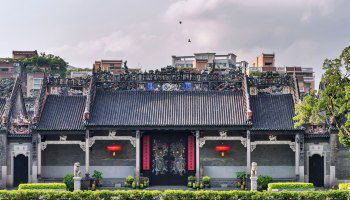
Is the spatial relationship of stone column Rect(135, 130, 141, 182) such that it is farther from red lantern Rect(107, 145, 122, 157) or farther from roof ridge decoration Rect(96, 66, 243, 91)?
roof ridge decoration Rect(96, 66, 243, 91)

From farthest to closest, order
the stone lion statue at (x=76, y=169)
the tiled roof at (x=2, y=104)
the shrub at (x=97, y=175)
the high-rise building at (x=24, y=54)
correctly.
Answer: the high-rise building at (x=24, y=54)
the tiled roof at (x=2, y=104)
the shrub at (x=97, y=175)
the stone lion statue at (x=76, y=169)

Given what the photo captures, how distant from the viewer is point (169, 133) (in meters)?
31.7

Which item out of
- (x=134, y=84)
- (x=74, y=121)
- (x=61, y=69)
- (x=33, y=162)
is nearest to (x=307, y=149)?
(x=134, y=84)

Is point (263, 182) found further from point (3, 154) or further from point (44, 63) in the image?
point (44, 63)

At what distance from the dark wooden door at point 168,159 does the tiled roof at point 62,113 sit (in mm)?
4475

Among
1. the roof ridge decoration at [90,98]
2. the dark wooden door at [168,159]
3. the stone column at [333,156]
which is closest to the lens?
the stone column at [333,156]

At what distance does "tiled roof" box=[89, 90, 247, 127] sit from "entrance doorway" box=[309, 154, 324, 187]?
14.5 feet

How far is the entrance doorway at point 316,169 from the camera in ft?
100.0

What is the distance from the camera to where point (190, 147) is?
104ft

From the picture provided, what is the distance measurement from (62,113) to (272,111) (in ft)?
40.0

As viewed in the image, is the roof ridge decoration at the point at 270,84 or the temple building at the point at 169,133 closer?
the temple building at the point at 169,133

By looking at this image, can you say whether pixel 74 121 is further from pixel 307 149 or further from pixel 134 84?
pixel 307 149

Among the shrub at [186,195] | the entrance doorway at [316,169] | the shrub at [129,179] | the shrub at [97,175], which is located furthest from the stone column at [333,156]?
the shrub at [97,175]

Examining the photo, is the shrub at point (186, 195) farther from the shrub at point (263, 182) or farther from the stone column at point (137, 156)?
the stone column at point (137, 156)
